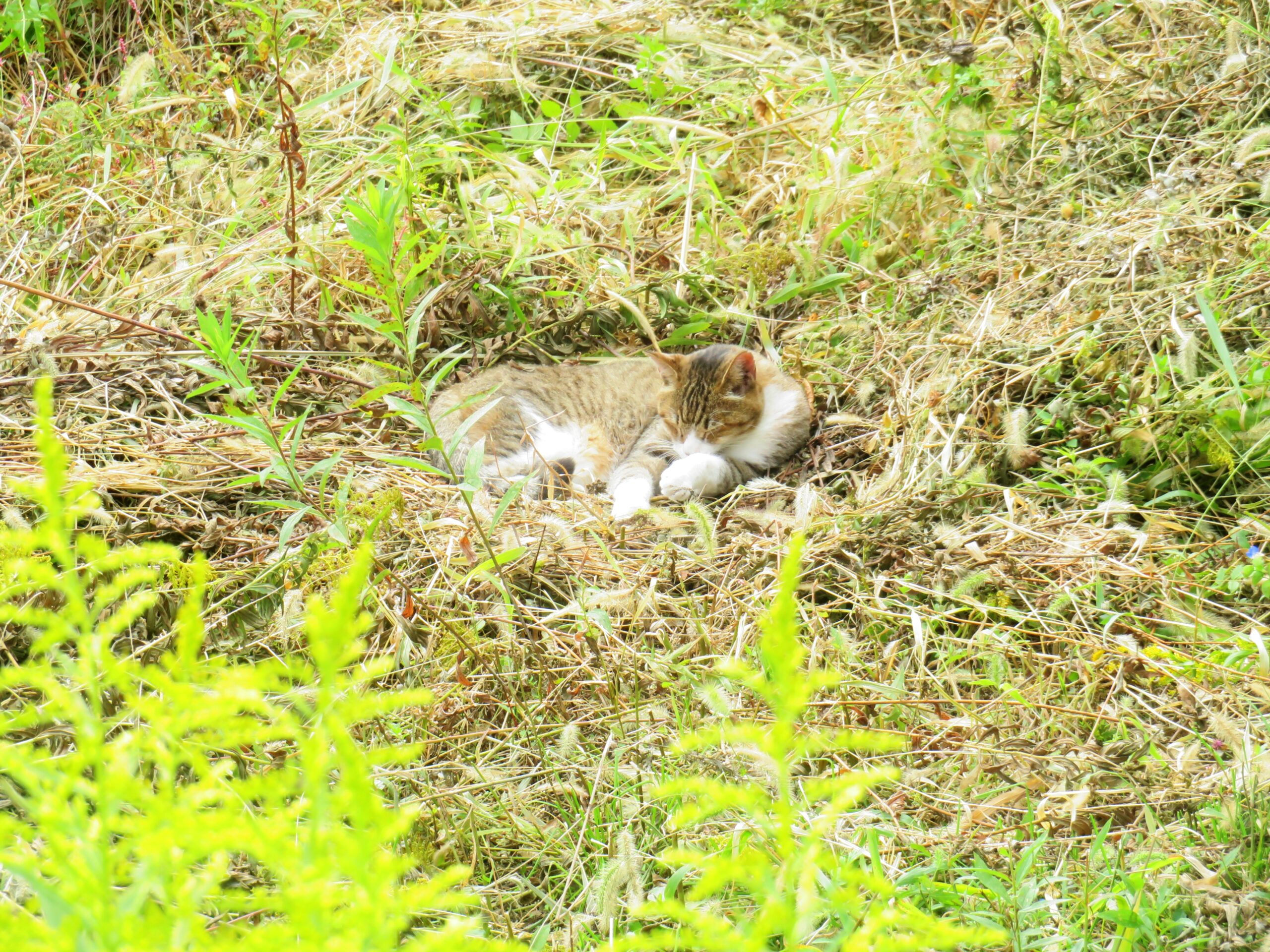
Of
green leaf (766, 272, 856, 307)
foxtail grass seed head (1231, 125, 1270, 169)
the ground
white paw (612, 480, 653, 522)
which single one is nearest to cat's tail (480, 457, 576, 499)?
white paw (612, 480, 653, 522)

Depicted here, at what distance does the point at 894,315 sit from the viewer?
135 inches

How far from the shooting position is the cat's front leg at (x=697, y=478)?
3285mm

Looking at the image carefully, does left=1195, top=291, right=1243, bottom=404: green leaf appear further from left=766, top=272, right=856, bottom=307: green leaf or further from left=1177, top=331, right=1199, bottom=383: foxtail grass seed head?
left=766, top=272, right=856, bottom=307: green leaf

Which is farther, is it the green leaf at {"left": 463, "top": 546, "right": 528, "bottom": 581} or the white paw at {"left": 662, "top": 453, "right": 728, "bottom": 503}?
the white paw at {"left": 662, "top": 453, "right": 728, "bottom": 503}

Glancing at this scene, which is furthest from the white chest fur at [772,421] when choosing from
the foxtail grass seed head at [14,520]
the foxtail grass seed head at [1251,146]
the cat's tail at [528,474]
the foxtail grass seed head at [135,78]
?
the foxtail grass seed head at [135,78]

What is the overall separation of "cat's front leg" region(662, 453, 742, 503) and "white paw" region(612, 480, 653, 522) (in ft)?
0.19

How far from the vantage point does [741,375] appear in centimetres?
331

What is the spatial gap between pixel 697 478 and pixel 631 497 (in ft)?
0.73

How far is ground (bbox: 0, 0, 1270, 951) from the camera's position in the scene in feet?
5.94

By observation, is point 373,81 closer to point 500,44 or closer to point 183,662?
point 500,44

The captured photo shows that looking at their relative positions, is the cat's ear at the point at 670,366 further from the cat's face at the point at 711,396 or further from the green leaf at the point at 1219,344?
the green leaf at the point at 1219,344

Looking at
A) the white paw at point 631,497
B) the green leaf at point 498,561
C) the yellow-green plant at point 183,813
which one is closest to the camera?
the yellow-green plant at point 183,813

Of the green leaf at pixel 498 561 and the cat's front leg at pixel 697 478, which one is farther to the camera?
the cat's front leg at pixel 697 478

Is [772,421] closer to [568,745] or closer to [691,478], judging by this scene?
[691,478]
